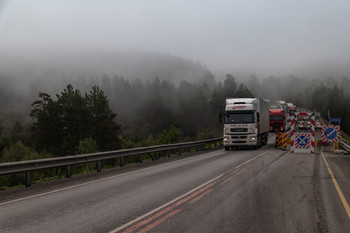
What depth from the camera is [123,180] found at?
468 inches

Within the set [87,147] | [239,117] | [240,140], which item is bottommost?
[87,147]

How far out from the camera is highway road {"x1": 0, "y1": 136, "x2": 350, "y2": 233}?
5938 mm

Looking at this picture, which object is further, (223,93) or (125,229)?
(223,93)

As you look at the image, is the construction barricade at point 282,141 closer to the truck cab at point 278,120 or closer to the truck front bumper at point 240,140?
the truck front bumper at point 240,140

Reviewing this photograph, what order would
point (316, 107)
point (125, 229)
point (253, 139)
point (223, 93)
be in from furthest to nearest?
point (316, 107)
point (223, 93)
point (253, 139)
point (125, 229)

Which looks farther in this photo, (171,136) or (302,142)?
(171,136)

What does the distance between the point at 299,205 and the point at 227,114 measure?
18.7 metres

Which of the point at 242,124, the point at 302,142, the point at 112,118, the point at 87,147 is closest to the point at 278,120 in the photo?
the point at 242,124

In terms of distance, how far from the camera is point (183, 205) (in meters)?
7.50

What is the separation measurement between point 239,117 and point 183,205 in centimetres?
1871

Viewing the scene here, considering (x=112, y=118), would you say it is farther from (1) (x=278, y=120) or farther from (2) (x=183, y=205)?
(2) (x=183, y=205)

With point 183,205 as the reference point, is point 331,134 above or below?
above

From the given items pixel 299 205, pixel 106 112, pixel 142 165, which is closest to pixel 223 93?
pixel 106 112

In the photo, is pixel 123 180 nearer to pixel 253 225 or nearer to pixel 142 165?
pixel 142 165
